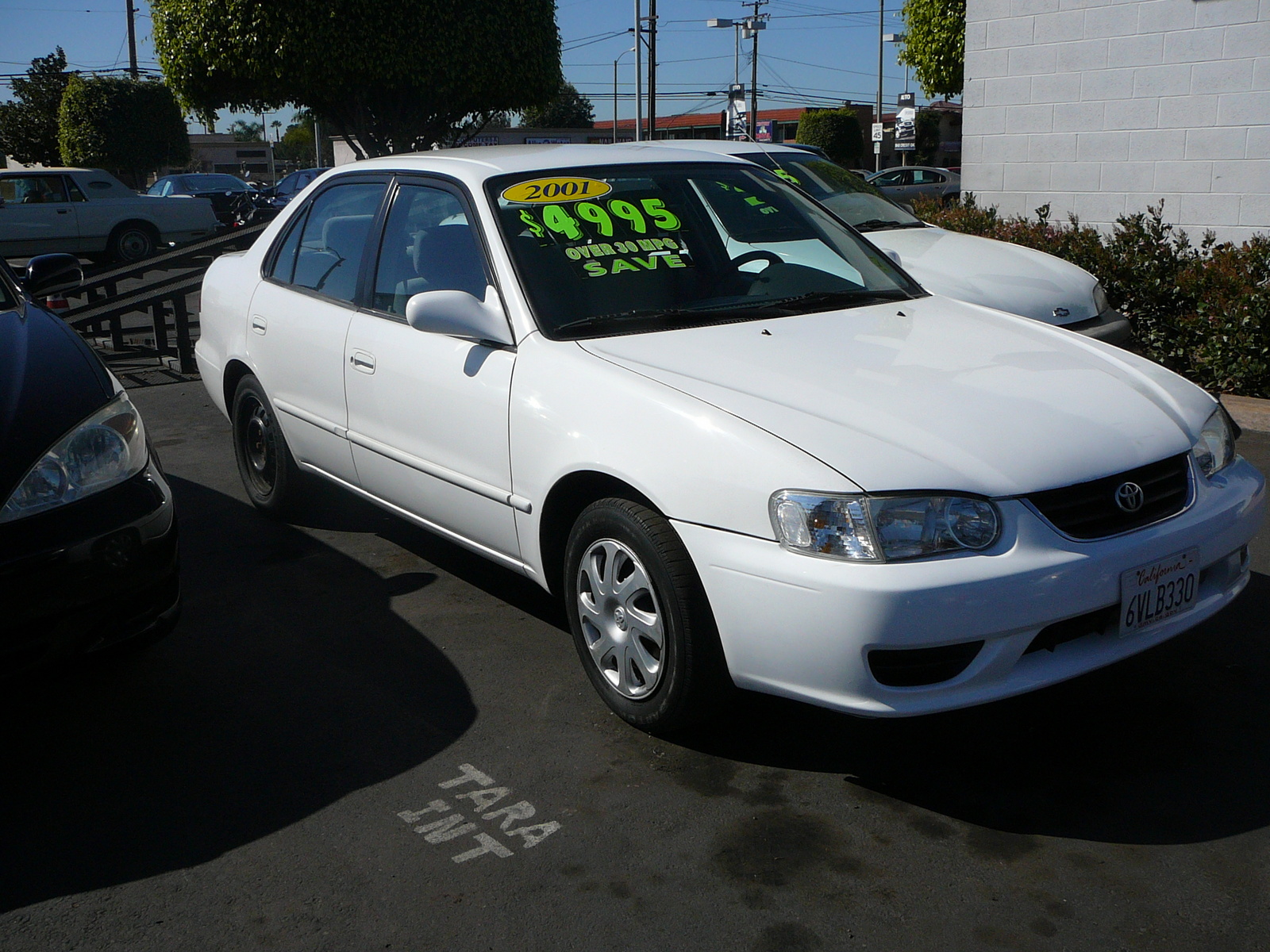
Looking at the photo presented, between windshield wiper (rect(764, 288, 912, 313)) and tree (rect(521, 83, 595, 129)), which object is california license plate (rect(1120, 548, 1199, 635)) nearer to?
windshield wiper (rect(764, 288, 912, 313))

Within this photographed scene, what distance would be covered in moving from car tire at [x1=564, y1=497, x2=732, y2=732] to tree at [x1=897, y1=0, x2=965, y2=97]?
2230 centimetres

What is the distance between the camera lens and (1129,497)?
2.87 m

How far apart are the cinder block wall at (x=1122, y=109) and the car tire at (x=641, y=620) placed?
7.49 metres

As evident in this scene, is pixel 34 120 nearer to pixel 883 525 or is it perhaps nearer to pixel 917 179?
pixel 917 179

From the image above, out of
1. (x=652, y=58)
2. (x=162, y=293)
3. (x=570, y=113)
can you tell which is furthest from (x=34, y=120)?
(x=570, y=113)

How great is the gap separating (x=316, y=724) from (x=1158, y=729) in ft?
7.61

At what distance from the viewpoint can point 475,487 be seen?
368 centimetres

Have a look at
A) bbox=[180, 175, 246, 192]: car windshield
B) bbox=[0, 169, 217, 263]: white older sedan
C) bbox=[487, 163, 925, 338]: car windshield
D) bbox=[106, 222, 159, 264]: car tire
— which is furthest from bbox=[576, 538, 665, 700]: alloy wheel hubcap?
bbox=[180, 175, 246, 192]: car windshield

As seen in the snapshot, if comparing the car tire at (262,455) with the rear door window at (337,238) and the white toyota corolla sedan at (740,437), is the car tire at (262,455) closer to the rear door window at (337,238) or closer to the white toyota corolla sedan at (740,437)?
the white toyota corolla sedan at (740,437)

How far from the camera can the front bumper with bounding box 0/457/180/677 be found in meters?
2.93

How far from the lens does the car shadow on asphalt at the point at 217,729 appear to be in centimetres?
285

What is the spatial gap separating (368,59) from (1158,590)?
14905 mm

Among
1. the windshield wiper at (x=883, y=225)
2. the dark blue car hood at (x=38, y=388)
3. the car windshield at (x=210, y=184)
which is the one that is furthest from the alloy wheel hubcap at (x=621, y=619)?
the car windshield at (x=210, y=184)

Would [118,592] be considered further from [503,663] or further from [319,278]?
[319,278]
